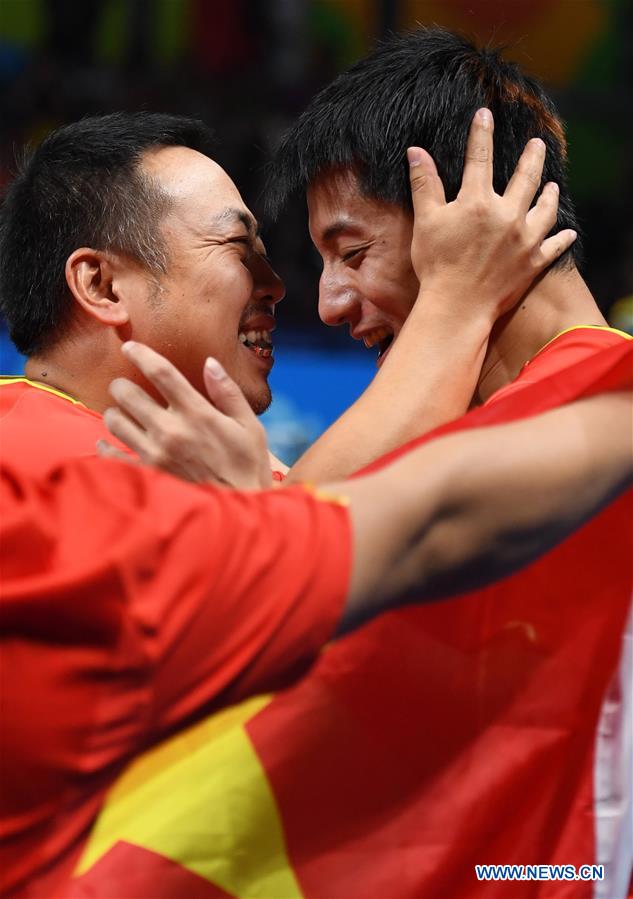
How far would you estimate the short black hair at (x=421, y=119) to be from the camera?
2.15 metres

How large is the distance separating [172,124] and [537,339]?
3.69 ft

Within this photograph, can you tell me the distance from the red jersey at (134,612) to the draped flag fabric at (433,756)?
0.33 meters

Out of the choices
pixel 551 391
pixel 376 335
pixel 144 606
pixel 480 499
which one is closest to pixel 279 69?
pixel 376 335

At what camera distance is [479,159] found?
80.7 inches

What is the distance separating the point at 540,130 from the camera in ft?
7.20

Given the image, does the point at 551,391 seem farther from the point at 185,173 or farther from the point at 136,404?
the point at 185,173

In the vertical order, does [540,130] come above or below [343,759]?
above

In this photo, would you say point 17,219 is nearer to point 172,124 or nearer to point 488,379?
point 172,124

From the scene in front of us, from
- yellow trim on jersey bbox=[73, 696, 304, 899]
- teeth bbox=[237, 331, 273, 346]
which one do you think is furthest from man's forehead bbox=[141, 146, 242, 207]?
yellow trim on jersey bbox=[73, 696, 304, 899]

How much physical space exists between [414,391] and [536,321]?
0.86ft

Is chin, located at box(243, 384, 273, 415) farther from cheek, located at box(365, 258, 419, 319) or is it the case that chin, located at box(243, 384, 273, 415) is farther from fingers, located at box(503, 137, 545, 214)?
fingers, located at box(503, 137, 545, 214)

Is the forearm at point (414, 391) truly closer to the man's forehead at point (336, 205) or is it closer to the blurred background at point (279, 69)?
the man's forehead at point (336, 205)

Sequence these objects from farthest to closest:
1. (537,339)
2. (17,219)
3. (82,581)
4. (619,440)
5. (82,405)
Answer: (17,219), (82,405), (537,339), (619,440), (82,581)

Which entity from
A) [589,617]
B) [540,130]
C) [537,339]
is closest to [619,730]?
[589,617]
